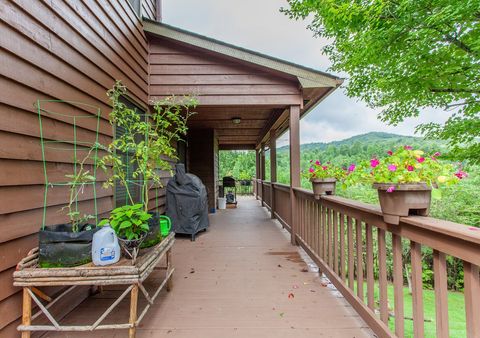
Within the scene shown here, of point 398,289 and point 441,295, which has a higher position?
point 441,295

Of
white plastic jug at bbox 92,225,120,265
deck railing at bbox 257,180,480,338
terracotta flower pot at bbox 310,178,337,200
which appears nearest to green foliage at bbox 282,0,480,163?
terracotta flower pot at bbox 310,178,337,200

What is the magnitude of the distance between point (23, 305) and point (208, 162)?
6.07m

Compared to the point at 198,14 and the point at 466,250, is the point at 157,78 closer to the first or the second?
the point at 466,250

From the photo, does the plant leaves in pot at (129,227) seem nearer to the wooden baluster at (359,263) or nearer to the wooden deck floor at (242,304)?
the wooden deck floor at (242,304)

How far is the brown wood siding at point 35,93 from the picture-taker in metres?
1.54

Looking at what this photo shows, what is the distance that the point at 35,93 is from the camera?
5.89 ft

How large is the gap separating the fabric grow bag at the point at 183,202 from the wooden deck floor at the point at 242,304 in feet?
2.79

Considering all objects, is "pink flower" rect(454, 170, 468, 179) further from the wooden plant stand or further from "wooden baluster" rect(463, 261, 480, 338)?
the wooden plant stand

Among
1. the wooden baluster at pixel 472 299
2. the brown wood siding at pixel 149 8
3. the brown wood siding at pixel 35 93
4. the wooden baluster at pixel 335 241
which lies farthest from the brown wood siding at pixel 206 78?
the wooden baluster at pixel 472 299

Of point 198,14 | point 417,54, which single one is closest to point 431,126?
point 417,54

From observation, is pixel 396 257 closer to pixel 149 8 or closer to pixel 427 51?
pixel 427 51

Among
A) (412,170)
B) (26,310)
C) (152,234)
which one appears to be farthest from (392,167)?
(26,310)

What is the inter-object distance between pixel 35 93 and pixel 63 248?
3.56 ft

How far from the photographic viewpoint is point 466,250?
99 centimetres
